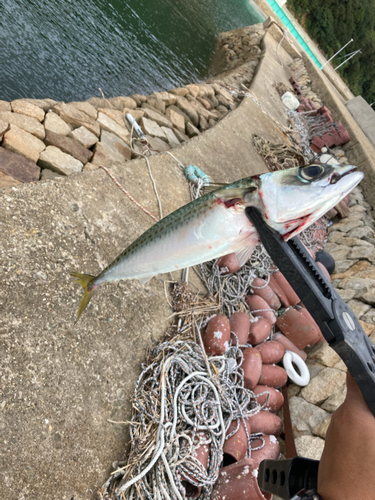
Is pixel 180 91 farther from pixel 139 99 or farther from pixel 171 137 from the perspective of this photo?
pixel 171 137

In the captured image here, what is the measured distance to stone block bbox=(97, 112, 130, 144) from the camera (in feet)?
14.3

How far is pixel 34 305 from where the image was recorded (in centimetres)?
223

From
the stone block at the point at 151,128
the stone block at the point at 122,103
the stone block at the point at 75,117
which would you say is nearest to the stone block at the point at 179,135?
the stone block at the point at 151,128

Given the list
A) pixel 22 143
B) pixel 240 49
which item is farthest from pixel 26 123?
pixel 240 49

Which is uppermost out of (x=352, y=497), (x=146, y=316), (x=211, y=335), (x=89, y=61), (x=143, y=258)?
(x=352, y=497)

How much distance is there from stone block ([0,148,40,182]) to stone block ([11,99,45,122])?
858 mm

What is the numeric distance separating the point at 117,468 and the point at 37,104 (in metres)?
3.98

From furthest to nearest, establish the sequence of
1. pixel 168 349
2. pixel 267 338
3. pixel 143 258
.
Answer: pixel 267 338
pixel 168 349
pixel 143 258

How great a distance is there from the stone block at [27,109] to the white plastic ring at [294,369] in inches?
152

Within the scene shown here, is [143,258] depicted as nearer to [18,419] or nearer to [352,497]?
[18,419]

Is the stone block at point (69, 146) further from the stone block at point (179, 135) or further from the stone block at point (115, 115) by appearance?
the stone block at point (179, 135)

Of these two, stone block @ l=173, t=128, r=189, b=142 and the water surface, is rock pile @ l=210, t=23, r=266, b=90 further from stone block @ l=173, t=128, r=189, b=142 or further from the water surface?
stone block @ l=173, t=128, r=189, b=142

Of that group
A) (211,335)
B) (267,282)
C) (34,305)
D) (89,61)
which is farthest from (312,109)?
(34,305)

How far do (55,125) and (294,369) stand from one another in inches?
153
